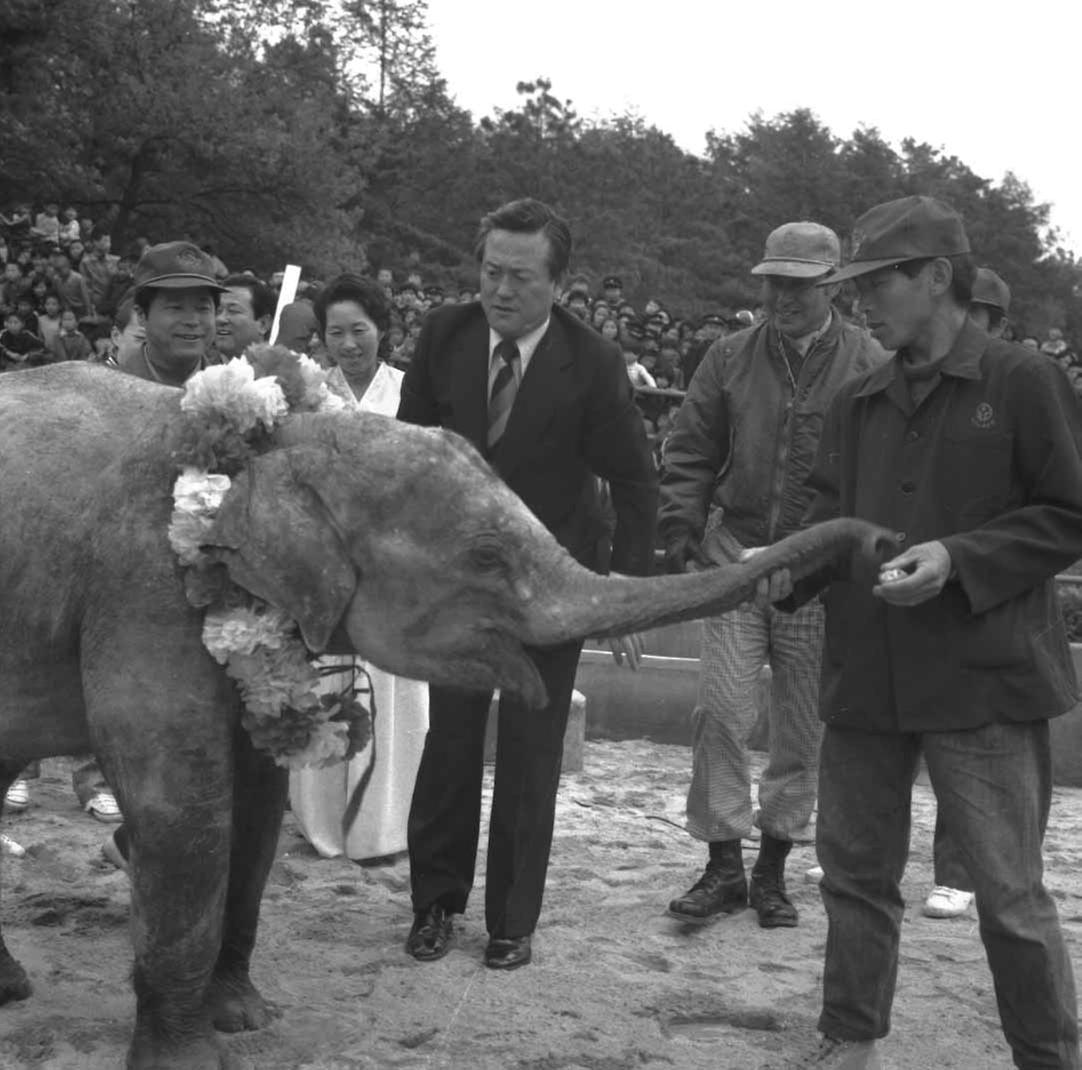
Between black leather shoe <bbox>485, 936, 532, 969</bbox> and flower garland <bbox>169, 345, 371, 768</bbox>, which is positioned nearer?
flower garland <bbox>169, 345, 371, 768</bbox>

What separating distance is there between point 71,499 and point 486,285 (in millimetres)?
1803

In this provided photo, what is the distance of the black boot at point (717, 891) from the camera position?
603 centimetres

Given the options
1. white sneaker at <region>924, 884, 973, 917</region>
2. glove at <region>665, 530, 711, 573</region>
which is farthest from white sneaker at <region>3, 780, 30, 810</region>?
white sneaker at <region>924, 884, 973, 917</region>

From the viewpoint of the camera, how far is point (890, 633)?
13.7ft

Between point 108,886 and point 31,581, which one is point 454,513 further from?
A: point 108,886

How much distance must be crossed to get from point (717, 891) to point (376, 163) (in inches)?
1722

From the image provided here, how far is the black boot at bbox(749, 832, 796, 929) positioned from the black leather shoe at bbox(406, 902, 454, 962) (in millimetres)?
1158

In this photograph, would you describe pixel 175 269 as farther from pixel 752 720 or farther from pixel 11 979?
pixel 752 720

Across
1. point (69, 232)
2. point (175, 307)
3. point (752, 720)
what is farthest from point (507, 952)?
point (69, 232)

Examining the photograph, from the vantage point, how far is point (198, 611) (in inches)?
161

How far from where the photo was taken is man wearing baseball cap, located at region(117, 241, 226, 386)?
584 centimetres

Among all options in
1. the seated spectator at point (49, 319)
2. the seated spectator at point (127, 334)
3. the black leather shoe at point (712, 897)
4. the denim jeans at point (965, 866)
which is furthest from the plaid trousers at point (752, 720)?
the seated spectator at point (49, 319)

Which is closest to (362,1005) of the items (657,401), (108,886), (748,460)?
(108,886)

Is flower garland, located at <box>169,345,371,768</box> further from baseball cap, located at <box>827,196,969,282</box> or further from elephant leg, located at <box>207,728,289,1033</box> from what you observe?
baseball cap, located at <box>827,196,969,282</box>
